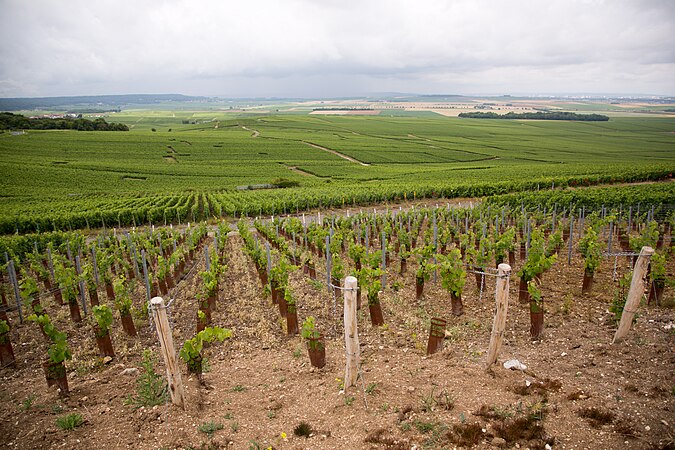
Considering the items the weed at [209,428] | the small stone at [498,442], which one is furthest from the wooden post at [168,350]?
the small stone at [498,442]

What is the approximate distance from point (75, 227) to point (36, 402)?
28.6m

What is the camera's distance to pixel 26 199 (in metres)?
42.3

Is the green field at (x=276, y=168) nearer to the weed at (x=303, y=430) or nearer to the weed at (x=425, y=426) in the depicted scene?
the weed at (x=303, y=430)

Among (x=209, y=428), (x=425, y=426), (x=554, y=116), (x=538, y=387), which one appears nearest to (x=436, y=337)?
(x=538, y=387)

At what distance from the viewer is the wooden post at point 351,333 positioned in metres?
6.53

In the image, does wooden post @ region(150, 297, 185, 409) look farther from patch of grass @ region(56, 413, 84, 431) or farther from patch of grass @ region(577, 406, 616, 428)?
patch of grass @ region(577, 406, 616, 428)

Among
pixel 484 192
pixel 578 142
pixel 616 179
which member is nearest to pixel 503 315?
pixel 484 192

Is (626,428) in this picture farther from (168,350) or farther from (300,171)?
(300,171)

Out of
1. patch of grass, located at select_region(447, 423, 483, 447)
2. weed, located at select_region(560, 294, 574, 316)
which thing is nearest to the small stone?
patch of grass, located at select_region(447, 423, 483, 447)

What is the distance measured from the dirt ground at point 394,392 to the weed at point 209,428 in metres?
0.02

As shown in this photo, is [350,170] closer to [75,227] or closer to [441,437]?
[75,227]

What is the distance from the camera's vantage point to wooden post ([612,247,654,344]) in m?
7.30

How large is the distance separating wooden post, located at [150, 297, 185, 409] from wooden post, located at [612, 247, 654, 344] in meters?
8.04

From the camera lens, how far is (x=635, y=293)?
24.3 ft
